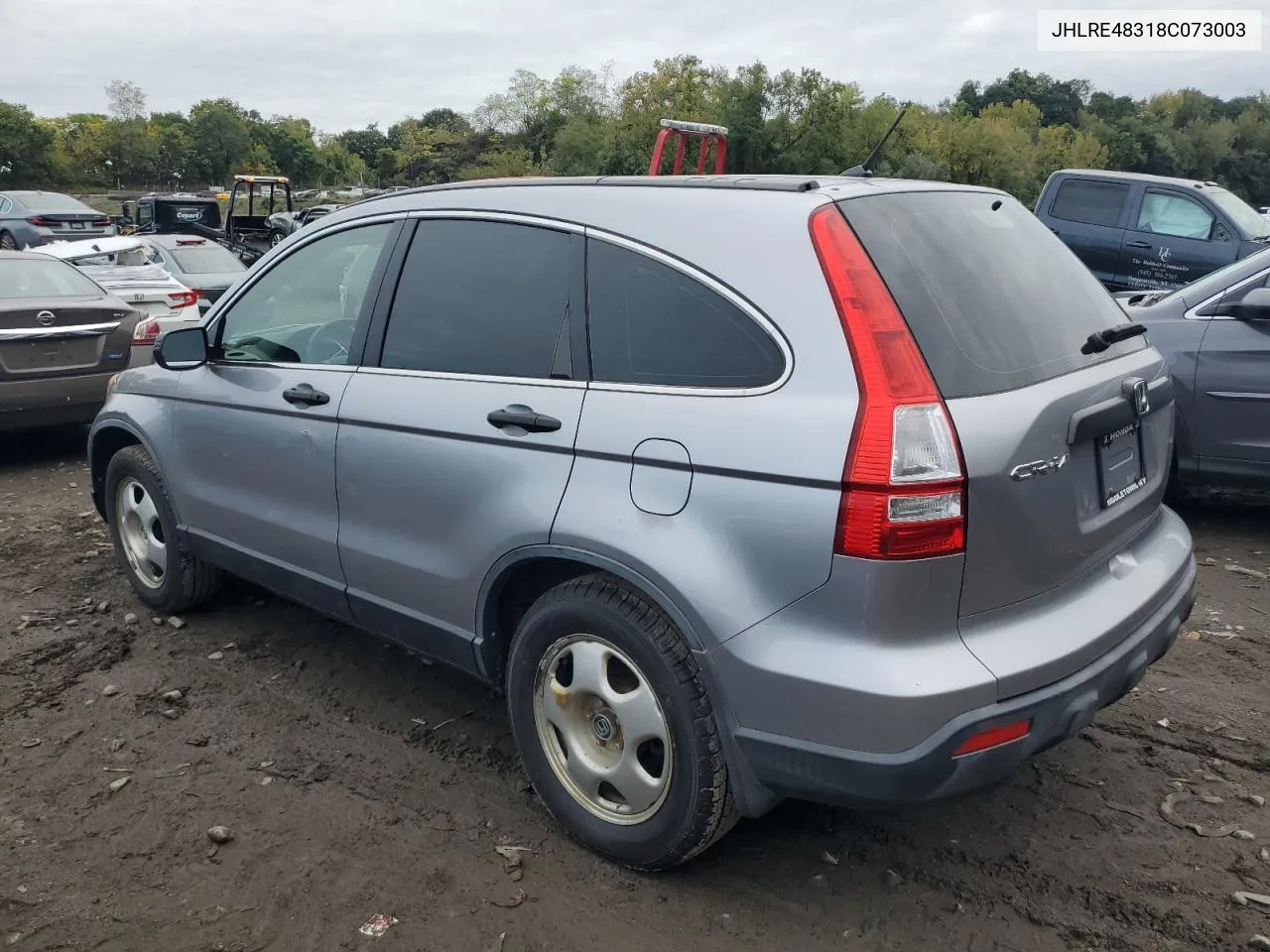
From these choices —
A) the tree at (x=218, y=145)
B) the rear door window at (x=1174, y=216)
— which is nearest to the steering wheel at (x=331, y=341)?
the rear door window at (x=1174, y=216)

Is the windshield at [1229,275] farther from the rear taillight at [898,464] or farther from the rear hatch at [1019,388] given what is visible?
the rear taillight at [898,464]

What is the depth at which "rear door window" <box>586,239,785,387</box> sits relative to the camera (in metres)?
2.43

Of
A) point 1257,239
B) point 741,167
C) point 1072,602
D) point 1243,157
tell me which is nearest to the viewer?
point 1072,602

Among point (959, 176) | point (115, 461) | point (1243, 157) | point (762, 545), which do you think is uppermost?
point (1243, 157)

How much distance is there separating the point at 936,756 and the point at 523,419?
1345 millimetres

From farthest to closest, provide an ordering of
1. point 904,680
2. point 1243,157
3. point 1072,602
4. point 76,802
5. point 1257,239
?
point 1243,157 → point 1257,239 → point 76,802 → point 1072,602 → point 904,680

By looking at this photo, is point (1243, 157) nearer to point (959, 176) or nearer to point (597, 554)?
point (959, 176)

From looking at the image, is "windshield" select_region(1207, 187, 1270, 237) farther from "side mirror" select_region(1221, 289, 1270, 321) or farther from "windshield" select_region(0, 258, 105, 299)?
"windshield" select_region(0, 258, 105, 299)

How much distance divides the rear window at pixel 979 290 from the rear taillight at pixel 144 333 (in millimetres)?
6731

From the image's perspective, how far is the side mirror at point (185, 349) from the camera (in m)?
3.96

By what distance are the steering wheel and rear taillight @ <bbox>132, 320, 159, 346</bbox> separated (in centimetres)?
478

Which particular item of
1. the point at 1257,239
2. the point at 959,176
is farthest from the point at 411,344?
the point at 959,176

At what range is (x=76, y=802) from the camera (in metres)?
3.20

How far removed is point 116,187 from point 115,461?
224ft
